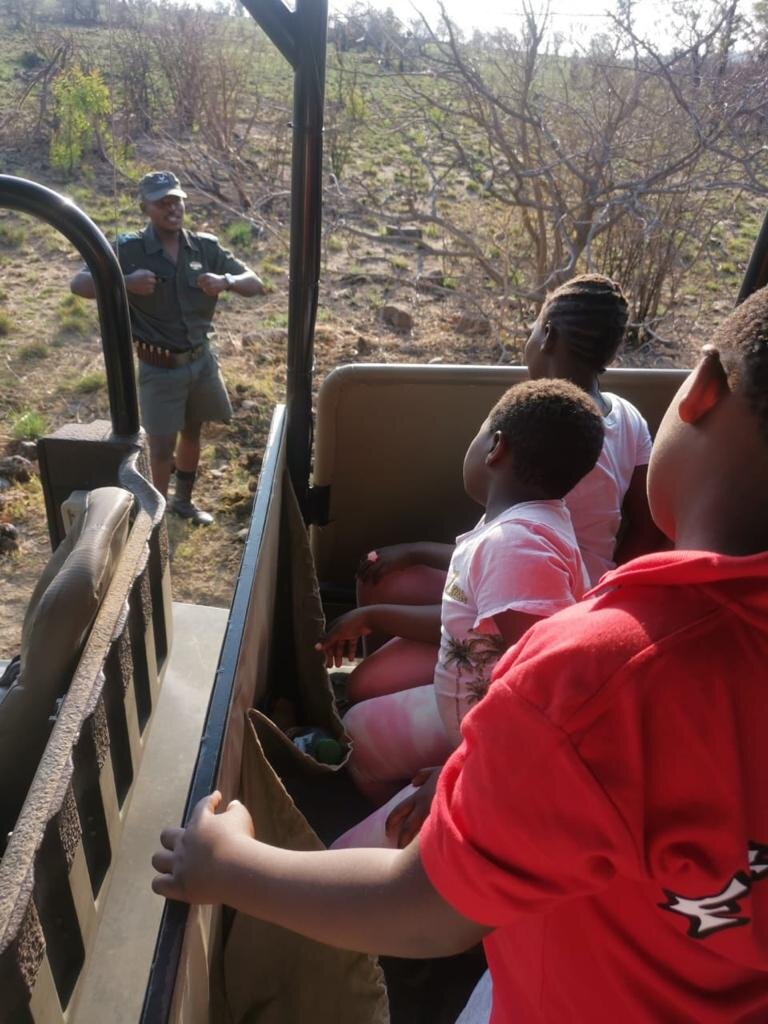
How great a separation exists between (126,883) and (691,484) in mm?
1556

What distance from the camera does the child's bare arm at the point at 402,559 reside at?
89.0 inches

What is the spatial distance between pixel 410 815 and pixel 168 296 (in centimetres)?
320

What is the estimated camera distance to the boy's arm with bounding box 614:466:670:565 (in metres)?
2.12

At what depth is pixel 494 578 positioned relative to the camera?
1424mm

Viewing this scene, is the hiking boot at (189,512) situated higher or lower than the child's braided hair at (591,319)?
lower

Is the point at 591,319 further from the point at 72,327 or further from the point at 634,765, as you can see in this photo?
the point at 72,327

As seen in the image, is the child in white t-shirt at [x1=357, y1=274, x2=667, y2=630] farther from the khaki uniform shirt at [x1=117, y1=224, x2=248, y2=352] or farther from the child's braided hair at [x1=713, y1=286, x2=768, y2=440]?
the khaki uniform shirt at [x1=117, y1=224, x2=248, y2=352]

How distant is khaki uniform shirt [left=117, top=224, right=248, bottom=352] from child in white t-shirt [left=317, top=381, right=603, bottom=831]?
2671 millimetres

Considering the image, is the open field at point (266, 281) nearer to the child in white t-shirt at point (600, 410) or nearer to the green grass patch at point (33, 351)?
the green grass patch at point (33, 351)

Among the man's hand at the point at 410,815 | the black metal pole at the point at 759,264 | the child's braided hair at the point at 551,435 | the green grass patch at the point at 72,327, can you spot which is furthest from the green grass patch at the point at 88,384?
the man's hand at the point at 410,815

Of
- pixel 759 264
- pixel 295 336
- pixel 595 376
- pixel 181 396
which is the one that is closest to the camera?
pixel 595 376

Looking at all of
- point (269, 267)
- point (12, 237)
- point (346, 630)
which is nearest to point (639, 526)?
point (346, 630)

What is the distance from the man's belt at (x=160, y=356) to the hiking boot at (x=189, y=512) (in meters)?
0.75

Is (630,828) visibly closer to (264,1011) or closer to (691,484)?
(691,484)
